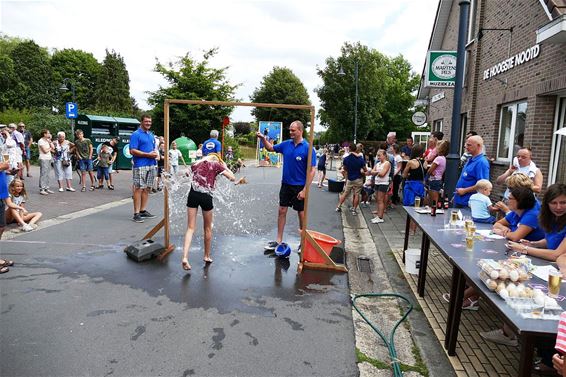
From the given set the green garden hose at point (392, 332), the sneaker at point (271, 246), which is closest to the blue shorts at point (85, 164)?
the sneaker at point (271, 246)

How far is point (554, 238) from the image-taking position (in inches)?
139

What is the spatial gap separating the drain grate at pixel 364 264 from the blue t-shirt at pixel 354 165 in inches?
147

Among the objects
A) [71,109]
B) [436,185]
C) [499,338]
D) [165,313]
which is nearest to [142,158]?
[165,313]

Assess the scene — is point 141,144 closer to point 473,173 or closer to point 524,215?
point 473,173

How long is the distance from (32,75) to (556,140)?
53.8m

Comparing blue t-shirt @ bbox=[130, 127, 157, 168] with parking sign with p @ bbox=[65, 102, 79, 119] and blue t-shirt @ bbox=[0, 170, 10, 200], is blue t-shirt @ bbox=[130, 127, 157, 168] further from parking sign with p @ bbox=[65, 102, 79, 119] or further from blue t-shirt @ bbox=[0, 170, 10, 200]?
parking sign with p @ bbox=[65, 102, 79, 119]

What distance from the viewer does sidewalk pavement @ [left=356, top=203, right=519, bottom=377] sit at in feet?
10.6

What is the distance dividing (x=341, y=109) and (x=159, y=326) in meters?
33.7

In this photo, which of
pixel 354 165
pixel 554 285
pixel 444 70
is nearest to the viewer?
pixel 554 285

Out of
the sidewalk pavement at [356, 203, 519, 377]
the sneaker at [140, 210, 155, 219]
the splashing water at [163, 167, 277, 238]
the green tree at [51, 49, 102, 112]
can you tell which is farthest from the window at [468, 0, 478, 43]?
the green tree at [51, 49, 102, 112]

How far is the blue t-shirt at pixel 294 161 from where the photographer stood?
589cm

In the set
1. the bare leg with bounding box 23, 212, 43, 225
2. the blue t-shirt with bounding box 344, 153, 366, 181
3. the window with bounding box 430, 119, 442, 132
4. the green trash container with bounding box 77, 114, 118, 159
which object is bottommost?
the bare leg with bounding box 23, 212, 43, 225

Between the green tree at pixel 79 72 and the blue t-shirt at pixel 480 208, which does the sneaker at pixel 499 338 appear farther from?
the green tree at pixel 79 72

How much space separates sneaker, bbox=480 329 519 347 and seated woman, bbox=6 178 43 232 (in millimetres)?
7245
